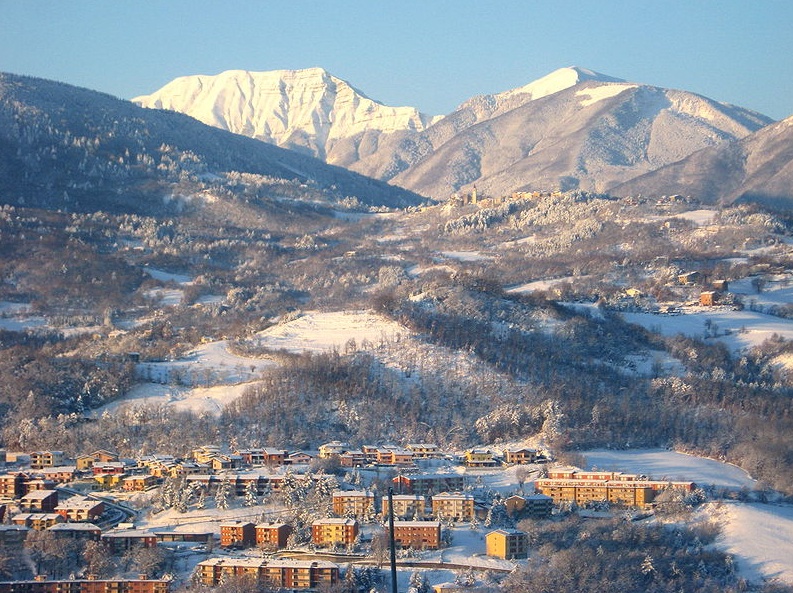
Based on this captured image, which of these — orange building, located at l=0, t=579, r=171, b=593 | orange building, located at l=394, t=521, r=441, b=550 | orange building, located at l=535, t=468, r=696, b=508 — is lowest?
orange building, located at l=0, t=579, r=171, b=593

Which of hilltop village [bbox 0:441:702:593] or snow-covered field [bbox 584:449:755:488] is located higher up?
snow-covered field [bbox 584:449:755:488]

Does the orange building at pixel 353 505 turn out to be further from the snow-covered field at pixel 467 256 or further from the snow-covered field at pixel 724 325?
the snow-covered field at pixel 467 256

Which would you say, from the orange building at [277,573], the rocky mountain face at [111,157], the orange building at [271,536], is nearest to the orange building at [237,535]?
the orange building at [271,536]

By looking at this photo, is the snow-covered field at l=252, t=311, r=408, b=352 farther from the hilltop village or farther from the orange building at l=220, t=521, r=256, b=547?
the orange building at l=220, t=521, r=256, b=547

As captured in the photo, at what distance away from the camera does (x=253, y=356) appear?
57.0 m

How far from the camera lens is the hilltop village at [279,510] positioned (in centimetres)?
3431

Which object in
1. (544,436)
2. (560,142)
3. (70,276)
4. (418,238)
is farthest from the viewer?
(560,142)

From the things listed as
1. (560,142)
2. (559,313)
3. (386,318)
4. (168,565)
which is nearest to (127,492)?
(168,565)

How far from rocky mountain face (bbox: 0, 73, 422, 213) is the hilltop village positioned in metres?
59.3

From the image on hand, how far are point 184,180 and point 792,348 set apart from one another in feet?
201

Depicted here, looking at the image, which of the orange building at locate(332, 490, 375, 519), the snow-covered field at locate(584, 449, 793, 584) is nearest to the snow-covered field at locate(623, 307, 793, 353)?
the snow-covered field at locate(584, 449, 793, 584)

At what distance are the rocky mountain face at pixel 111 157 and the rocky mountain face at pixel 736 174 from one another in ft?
88.2

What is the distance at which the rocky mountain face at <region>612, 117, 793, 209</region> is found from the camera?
144m

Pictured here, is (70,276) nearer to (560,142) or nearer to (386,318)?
(386,318)
